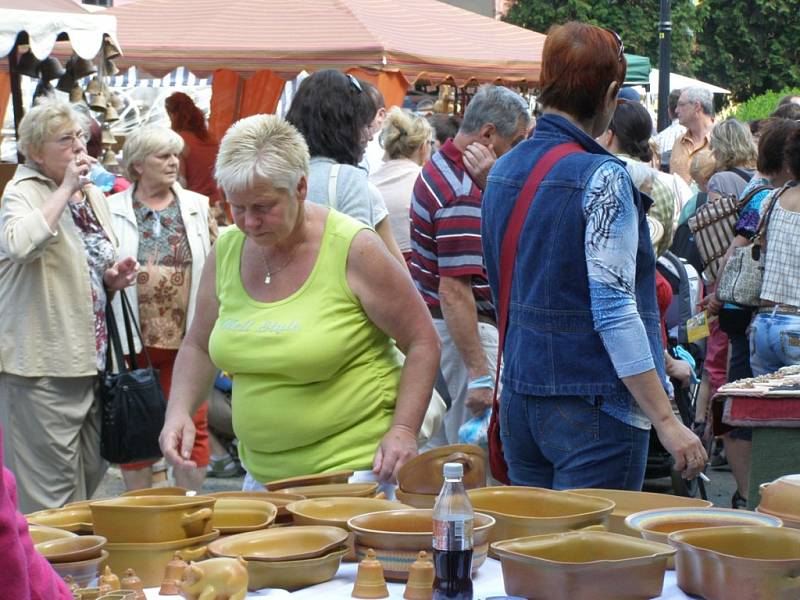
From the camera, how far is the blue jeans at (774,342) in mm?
5371

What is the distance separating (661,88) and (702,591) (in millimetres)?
15716

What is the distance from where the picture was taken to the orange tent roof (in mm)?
10297

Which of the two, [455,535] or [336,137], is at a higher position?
[336,137]

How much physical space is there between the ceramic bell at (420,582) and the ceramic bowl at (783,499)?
741mm

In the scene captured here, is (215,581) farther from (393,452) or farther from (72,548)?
(393,452)

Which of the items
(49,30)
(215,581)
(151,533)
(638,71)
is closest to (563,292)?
(151,533)

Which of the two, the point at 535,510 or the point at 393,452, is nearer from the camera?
the point at 535,510

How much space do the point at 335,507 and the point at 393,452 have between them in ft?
2.00

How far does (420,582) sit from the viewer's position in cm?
216

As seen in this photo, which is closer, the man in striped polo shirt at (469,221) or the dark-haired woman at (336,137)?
the dark-haired woman at (336,137)

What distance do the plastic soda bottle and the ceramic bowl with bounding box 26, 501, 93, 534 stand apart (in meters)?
0.77

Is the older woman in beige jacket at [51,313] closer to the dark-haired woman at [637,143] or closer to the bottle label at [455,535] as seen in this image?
the dark-haired woman at [637,143]

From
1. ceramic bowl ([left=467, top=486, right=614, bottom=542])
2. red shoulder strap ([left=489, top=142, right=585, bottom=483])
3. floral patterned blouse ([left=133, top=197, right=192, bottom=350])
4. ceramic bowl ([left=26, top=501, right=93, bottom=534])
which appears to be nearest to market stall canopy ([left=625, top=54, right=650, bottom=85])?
floral patterned blouse ([left=133, top=197, right=192, bottom=350])

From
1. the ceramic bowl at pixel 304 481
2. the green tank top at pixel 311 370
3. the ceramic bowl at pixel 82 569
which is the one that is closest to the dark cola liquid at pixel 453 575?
the ceramic bowl at pixel 82 569
